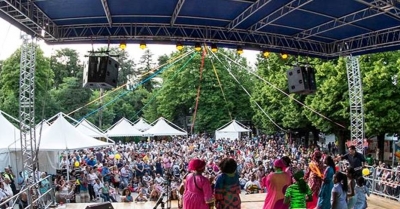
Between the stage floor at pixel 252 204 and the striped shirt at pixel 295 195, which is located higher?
the striped shirt at pixel 295 195

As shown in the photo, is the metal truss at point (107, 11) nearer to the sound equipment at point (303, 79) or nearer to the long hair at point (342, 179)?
the sound equipment at point (303, 79)

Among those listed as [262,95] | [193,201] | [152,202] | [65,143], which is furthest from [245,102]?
[193,201]

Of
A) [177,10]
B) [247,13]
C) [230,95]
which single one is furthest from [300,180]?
[230,95]

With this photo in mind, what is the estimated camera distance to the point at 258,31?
12.0 meters

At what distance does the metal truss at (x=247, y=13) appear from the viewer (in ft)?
31.4

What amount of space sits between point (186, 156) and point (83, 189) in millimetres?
→ 10824

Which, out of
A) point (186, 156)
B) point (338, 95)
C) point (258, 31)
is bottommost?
point (186, 156)

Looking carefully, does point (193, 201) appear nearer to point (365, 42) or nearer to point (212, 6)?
point (212, 6)

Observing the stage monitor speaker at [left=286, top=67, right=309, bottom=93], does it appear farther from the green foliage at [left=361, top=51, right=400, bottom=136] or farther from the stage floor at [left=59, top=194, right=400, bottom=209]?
the green foliage at [left=361, top=51, right=400, bottom=136]

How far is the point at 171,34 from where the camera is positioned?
11484 millimetres

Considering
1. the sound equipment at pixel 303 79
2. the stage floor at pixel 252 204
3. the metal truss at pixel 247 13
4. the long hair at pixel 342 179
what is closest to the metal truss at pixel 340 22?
the sound equipment at pixel 303 79

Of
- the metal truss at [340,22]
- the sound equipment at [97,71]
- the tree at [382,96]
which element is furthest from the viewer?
the tree at [382,96]

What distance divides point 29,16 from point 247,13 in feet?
16.3

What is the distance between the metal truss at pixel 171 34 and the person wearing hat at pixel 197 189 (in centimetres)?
602
